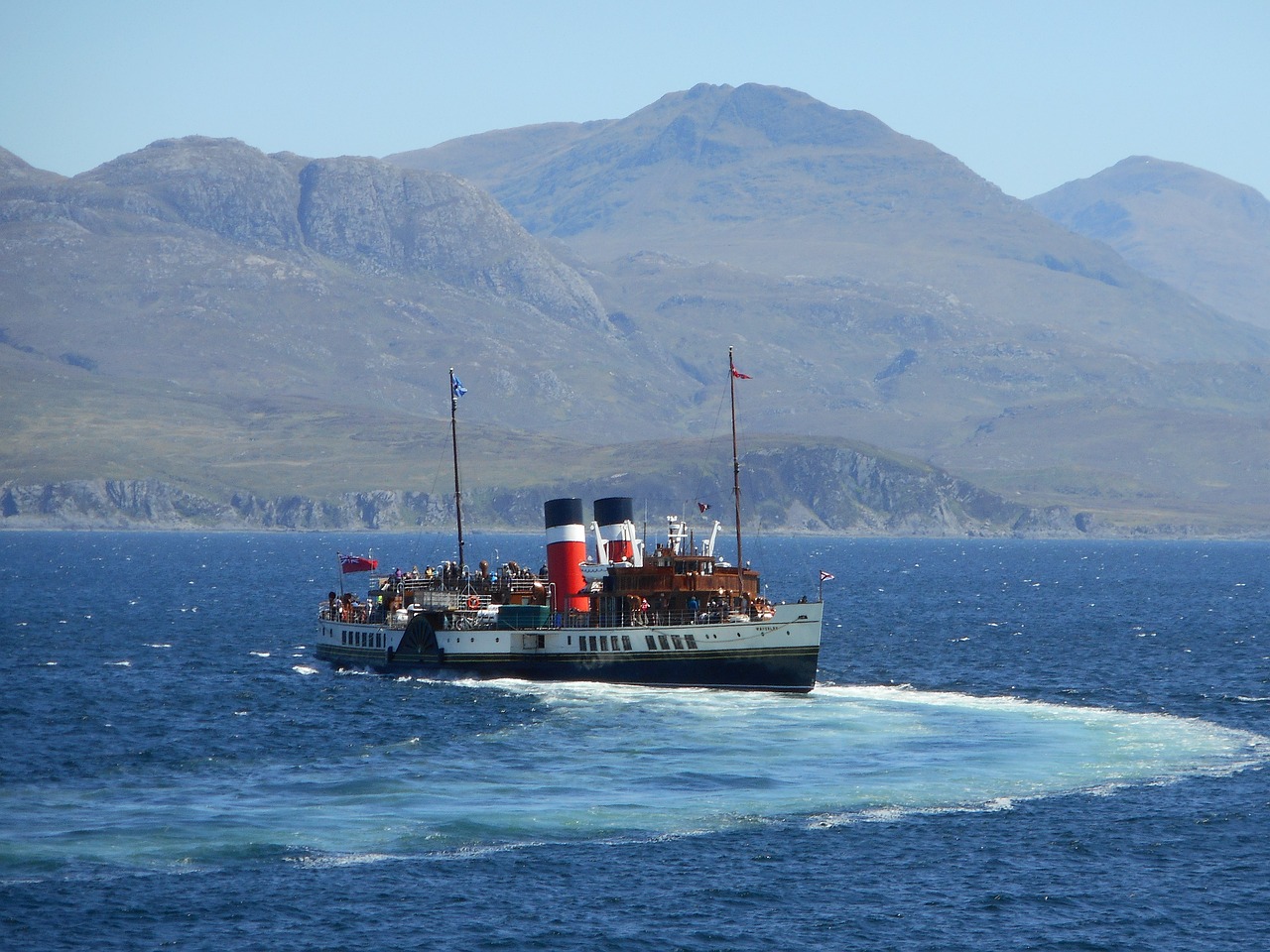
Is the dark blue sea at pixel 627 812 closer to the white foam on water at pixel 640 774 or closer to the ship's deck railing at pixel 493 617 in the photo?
the white foam on water at pixel 640 774

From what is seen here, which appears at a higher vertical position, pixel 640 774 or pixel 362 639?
pixel 362 639

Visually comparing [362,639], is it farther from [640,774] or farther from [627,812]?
[627,812]

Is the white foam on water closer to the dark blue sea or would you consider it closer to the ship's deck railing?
the dark blue sea

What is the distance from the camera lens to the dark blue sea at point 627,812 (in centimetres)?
5034

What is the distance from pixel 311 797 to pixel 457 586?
134 feet

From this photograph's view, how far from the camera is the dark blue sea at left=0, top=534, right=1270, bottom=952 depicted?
50.3 metres

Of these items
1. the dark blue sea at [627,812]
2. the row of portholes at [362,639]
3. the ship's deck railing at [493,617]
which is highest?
the ship's deck railing at [493,617]

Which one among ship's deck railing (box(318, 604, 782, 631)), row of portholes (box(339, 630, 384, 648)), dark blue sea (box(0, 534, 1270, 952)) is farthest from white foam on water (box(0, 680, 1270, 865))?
row of portholes (box(339, 630, 384, 648))

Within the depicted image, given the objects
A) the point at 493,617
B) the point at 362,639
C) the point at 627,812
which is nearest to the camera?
Result: the point at 627,812

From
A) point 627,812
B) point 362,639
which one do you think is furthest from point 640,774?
point 362,639

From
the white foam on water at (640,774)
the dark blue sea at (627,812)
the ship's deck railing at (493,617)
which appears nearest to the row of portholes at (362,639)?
the ship's deck railing at (493,617)

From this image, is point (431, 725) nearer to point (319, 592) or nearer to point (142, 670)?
point (142, 670)

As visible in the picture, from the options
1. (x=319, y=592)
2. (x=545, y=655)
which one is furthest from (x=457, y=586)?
(x=319, y=592)

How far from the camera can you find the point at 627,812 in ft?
207
